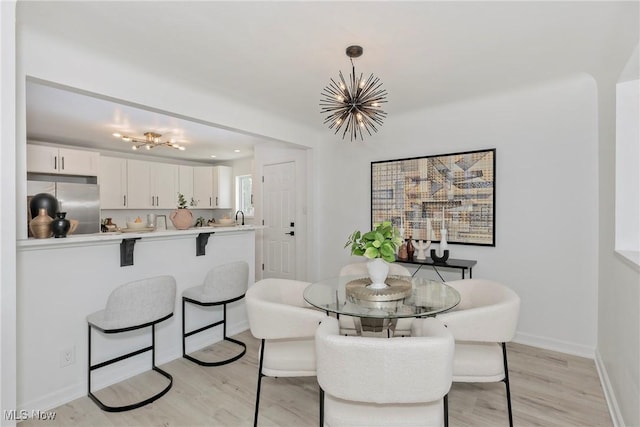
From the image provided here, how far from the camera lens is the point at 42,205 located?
2.21 m

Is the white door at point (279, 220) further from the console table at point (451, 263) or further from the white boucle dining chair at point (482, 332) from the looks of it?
the white boucle dining chair at point (482, 332)

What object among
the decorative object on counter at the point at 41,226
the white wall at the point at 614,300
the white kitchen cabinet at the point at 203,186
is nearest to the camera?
the white wall at the point at 614,300

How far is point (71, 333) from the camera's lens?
88.9 inches

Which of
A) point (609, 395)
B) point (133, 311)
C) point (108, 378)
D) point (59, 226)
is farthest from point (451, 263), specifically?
point (59, 226)

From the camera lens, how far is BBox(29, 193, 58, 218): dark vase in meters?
2.20

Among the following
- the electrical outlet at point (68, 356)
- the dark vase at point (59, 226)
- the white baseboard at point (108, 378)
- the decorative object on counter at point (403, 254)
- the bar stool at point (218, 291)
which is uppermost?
the dark vase at point (59, 226)

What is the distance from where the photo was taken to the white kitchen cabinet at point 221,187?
6879 mm

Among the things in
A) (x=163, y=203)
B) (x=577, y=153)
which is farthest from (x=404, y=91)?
(x=163, y=203)

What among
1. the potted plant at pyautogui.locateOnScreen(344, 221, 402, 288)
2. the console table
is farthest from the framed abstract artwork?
the potted plant at pyautogui.locateOnScreen(344, 221, 402, 288)

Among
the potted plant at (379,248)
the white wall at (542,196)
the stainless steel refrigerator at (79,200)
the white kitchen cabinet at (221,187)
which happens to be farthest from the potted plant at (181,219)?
the white kitchen cabinet at (221,187)

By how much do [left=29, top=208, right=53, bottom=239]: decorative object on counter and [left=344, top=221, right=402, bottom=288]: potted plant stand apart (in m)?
2.01

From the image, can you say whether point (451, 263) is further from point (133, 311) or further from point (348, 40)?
point (133, 311)

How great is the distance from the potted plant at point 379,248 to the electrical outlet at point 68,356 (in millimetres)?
2056

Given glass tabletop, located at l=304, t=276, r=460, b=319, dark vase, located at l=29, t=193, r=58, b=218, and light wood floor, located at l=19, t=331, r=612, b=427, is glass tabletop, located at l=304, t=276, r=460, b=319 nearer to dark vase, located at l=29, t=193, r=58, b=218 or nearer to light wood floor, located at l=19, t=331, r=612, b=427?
light wood floor, located at l=19, t=331, r=612, b=427
